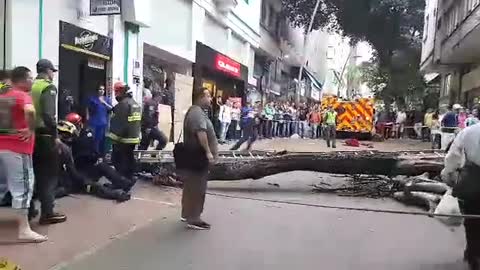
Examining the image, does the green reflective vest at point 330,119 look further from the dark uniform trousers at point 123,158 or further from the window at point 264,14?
the dark uniform trousers at point 123,158

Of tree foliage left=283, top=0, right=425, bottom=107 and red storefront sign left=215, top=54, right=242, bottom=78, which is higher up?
tree foliage left=283, top=0, right=425, bottom=107

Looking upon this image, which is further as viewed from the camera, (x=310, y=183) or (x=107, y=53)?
(x=107, y=53)

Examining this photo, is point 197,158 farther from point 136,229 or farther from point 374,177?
point 374,177

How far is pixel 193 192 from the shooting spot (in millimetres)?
7090

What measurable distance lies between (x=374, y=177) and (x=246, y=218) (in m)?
4.29

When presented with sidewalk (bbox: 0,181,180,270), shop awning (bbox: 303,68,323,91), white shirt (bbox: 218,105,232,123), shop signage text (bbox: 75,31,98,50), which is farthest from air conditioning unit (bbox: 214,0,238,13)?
shop awning (bbox: 303,68,323,91)

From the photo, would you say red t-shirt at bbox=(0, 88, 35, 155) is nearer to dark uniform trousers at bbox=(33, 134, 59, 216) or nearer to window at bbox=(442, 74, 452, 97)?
dark uniform trousers at bbox=(33, 134, 59, 216)

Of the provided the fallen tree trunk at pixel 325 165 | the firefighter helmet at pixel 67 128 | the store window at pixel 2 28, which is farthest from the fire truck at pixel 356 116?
the firefighter helmet at pixel 67 128

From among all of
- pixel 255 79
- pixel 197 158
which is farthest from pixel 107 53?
pixel 255 79

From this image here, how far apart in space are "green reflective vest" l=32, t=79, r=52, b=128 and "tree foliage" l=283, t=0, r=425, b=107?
1264 inches

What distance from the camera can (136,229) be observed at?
6914 mm

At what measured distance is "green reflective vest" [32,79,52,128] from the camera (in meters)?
6.59

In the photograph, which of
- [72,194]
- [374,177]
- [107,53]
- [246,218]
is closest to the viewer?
[246,218]

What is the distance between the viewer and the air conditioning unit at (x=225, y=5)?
77.5 ft
